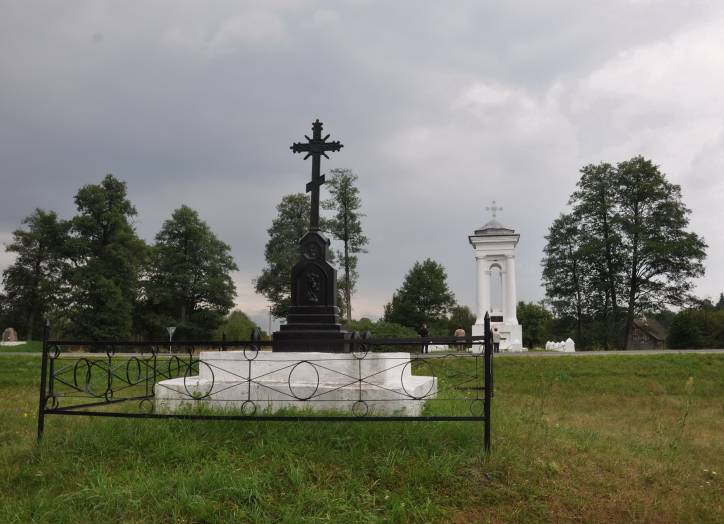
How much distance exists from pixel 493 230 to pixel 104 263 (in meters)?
25.1

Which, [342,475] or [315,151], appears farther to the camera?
[315,151]

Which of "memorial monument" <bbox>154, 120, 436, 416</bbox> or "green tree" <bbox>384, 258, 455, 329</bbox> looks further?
"green tree" <bbox>384, 258, 455, 329</bbox>

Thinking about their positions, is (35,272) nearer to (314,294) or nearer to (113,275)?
(113,275)

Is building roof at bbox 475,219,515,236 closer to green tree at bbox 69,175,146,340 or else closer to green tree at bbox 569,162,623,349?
green tree at bbox 569,162,623,349

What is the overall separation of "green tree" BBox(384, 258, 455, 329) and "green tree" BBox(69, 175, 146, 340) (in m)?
24.9

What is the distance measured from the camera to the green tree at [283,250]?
38.3 m

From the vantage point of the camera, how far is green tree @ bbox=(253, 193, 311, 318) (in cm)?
3834

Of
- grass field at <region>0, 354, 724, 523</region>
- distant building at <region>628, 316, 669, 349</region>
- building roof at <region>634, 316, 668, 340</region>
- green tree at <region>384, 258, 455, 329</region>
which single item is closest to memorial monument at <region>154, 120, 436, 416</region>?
grass field at <region>0, 354, 724, 523</region>

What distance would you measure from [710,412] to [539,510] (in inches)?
392

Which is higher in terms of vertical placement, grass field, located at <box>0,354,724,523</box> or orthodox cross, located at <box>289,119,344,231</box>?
orthodox cross, located at <box>289,119,344,231</box>

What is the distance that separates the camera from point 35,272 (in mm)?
44938

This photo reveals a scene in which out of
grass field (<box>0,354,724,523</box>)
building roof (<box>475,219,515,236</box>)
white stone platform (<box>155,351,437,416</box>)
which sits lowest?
grass field (<box>0,354,724,523</box>)

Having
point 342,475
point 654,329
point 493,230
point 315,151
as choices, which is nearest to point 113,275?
point 493,230

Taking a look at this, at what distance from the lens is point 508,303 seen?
32.4 m
